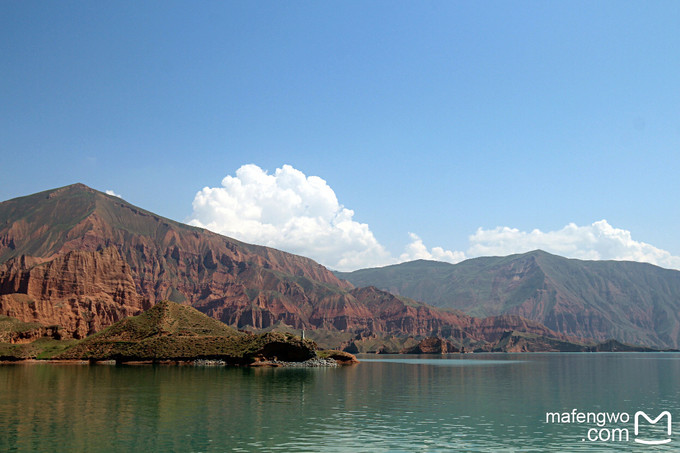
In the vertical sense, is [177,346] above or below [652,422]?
below

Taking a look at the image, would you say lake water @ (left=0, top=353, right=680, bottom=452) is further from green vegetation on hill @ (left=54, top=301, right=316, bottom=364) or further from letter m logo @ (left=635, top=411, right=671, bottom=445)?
green vegetation on hill @ (left=54, top=301, right=316, bottom=364)

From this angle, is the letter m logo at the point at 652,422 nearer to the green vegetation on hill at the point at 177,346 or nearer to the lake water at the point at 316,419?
the lake water at the point at 316,419

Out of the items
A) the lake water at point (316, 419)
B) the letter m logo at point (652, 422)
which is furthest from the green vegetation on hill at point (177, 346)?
the letter m logo at point (652, 422)

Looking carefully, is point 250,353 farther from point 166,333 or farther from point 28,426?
point 28,426

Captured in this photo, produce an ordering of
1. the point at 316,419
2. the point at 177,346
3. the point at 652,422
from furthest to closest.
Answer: the point at 177,346 < the point at 316,419 < the point at 652,422

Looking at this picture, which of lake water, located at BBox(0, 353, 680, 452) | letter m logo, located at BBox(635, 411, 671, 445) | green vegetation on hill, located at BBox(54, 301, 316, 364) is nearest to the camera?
lake water, located at BBox(0, 353, 680, 452)

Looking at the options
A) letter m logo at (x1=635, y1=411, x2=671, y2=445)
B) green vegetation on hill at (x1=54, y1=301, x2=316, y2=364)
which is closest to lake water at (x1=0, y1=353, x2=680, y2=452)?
letter m logo at (x1=635, y1=411, x2=671, y2=445)

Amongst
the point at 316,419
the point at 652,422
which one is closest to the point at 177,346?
the point at 316,419

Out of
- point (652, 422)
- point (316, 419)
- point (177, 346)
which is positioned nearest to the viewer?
point (652, 422)

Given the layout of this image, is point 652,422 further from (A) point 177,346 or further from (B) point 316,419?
(A) point 177,346

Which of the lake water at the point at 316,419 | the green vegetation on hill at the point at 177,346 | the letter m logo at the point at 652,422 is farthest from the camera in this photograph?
the green vegetation on hill at the point at 177,346

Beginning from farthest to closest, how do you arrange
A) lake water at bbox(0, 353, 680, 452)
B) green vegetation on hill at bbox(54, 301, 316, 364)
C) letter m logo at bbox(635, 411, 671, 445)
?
green vegetation on hill at bbox(54, 301, 316, 364)
letter m logo at bbox(635, 411, 671, 445)
lake water at bbox(0, 353, 680, 452)

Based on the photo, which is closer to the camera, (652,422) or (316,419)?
(652,422)

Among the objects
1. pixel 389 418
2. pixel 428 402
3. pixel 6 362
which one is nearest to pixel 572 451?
pixel 389 418
